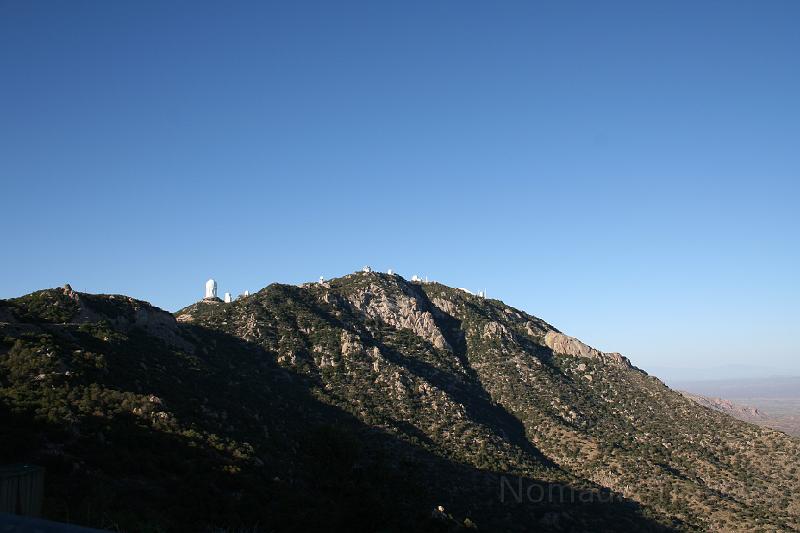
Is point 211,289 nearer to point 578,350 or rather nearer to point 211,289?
point 211,289

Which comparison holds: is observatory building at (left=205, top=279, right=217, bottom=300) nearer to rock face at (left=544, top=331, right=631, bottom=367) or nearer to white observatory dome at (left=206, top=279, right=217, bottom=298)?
white observatory dome at (left=206, top=279, right=217, bottom=298)

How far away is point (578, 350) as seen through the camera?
115125 mm

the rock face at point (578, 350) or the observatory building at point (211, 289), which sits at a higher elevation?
the observatory building at point (211, 289)

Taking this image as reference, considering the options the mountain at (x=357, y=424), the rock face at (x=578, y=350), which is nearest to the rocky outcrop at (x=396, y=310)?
the mountain at (x=357, y=424)

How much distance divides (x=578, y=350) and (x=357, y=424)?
6340 centimetres

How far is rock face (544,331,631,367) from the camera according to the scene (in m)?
114

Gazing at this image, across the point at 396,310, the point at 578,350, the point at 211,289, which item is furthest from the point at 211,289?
the point at 578,350

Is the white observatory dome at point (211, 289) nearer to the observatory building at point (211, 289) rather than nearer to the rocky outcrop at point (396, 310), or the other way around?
the observatory building at point (211, 289)

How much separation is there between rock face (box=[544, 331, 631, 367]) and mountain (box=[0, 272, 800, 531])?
1.51 feet

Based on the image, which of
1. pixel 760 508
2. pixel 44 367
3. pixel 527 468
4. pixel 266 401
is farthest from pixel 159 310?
pixel 760 508

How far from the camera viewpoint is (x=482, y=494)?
59.0 m

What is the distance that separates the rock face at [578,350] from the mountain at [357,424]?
0.46 m

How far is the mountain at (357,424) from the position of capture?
1350 inches

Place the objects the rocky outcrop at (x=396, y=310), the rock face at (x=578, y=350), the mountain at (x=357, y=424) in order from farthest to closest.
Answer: the rock face at (x=578, y=350) < the rocky outcrop at (x=396, y=310) < the mountain at (x=357, y=424)
